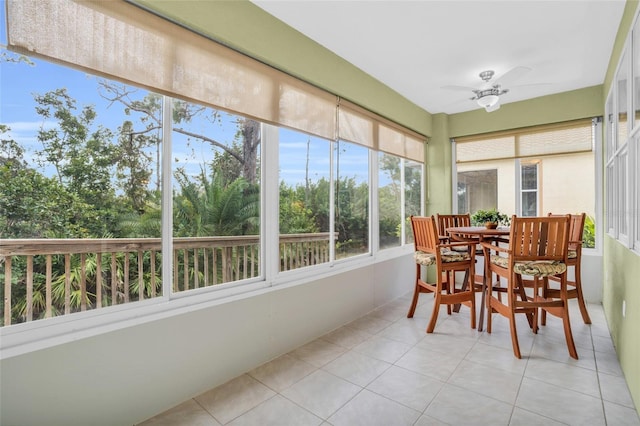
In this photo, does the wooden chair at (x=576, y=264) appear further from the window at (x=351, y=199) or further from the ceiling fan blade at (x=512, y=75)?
the window at (x=351, y=199)

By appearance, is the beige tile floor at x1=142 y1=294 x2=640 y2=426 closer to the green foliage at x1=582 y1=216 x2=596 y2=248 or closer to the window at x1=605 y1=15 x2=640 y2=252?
the window at x1=605 y1=15 x2=640 y2=252

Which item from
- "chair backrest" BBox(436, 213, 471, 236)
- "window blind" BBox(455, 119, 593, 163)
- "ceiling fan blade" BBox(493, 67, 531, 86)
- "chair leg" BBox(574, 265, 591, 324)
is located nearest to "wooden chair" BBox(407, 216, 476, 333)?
"chair backrest" BBox(436, 213, 471, 236)

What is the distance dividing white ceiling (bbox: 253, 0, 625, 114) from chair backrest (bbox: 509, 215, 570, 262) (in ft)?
5.09

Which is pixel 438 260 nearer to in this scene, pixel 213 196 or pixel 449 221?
pixel 449 221

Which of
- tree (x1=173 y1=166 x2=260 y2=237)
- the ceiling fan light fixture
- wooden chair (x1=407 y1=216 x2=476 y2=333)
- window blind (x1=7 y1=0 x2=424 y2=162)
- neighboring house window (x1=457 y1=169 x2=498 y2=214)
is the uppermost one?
the ceiling fan light fixture

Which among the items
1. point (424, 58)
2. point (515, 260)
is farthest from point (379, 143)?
point (515, 260)

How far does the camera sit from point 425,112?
472cm

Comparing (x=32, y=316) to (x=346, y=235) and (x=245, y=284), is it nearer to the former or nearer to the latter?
(x=245, y=284)

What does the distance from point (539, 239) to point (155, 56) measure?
9.85ft

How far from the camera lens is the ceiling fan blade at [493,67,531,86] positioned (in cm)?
284

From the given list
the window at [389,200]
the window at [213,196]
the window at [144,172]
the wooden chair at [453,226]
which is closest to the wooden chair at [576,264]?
the wooden chair at [453,226]

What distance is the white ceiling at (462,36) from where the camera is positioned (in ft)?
7.60

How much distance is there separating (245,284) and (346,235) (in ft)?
4.70

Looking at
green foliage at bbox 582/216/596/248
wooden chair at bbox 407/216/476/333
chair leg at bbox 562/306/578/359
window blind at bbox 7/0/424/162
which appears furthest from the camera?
green foliage at bbox 582/216/596/248
